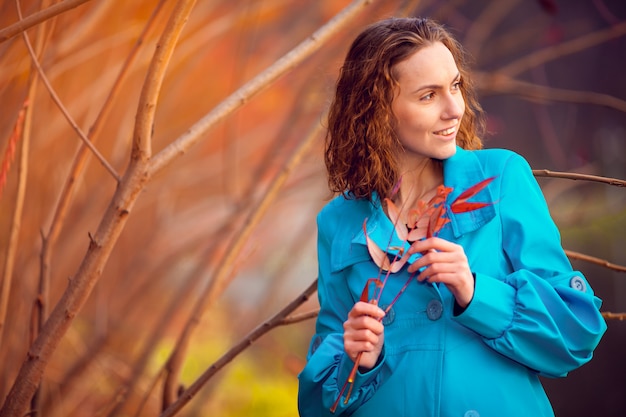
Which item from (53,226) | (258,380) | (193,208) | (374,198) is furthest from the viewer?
(258,380)

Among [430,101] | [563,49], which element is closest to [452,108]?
[430,101]

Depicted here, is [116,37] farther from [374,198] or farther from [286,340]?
[286,340]

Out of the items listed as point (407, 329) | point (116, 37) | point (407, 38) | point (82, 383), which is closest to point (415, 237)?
point (407, 329)

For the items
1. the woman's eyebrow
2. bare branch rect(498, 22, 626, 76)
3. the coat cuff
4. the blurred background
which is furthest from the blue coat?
bare branch rect(498, 22, 626, 76)

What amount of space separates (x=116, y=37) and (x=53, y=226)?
2.38ft

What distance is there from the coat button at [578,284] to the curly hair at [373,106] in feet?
0.98

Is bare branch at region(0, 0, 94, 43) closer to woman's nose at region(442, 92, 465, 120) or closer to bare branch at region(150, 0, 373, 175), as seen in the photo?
bare branch at region(150, 0, 373, 175)

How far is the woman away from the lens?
99cm

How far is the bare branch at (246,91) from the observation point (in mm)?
1163

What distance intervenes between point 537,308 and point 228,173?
117 centimetres

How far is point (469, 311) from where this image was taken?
0.97 metres

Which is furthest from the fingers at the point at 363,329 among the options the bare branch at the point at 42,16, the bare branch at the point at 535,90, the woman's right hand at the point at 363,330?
the bare branch at the point at 535,90

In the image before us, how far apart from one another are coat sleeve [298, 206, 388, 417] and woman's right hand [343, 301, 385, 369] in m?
0.04

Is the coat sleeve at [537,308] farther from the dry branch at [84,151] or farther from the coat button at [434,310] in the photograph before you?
the dry branch at [84,151]
